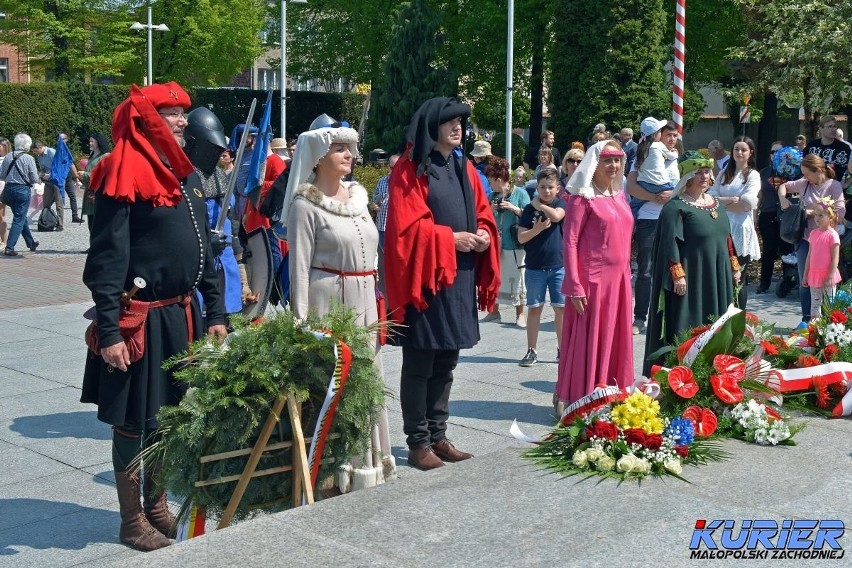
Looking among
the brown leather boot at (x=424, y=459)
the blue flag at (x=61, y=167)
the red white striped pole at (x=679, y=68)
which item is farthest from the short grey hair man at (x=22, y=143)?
the brown leather boot at (x=424, y=459)

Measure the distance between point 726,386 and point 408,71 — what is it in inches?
1196

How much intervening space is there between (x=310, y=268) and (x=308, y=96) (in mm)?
40305

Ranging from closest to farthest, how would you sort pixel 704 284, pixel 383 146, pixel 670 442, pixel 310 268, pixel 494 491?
pixel 494 491, pixel 670 442, pixel 310 268, pixel 704 284, pixel 383 146

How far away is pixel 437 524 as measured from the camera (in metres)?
4.14

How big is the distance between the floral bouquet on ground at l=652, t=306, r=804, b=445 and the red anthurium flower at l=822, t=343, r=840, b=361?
0.64 m

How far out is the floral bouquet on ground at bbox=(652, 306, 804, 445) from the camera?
539cm

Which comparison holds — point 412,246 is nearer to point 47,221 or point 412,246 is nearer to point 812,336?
point 812,336

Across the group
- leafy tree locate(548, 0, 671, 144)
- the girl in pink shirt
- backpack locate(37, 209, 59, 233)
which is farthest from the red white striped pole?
leafy tree locate(548, 0, 671, 144)

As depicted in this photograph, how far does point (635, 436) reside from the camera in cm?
489

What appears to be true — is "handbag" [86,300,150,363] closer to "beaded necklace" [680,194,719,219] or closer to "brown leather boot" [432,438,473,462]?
"brown leather boot" [432,438,473,462]

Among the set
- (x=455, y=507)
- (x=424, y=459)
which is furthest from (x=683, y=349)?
(x=455, y=507)

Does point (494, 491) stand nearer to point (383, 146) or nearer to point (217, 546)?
point (217, 546)

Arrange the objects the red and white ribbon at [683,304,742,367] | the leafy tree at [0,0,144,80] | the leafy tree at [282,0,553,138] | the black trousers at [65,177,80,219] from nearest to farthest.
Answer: the red and white ribbon at [683,304,742,367]
the black trousers at [65,177,80,219]
the leafy tree at [282,0,553,138]
the leafy tree at [0,0,144,80]

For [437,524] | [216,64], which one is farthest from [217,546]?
[216,64]
